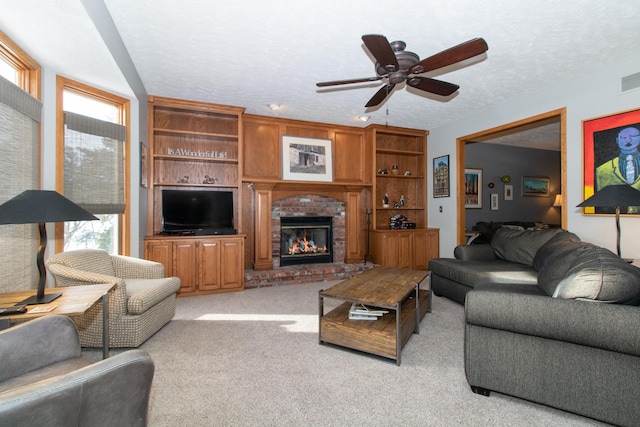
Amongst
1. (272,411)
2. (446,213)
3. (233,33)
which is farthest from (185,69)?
(446,213)

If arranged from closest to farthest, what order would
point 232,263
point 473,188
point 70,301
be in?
1. point 70,301
2. point 232,263
3. point 473,188

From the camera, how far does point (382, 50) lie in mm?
2070

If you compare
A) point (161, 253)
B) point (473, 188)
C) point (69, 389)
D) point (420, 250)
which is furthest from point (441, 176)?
point (69, 389)

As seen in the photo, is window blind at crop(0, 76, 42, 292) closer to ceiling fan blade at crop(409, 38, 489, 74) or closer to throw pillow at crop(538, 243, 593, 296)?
ceiling fan blade at crop(409, 38, 489, 74)

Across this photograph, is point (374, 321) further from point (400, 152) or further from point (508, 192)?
point (508, 192)

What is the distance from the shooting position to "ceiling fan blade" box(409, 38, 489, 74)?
197 centimetres

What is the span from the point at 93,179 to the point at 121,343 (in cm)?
164

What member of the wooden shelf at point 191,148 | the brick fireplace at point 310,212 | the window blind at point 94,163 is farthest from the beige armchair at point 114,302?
the brick fireplace at point 310,212

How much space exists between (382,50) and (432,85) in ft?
2.71

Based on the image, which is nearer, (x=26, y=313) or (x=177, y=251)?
(x=26, y=313)

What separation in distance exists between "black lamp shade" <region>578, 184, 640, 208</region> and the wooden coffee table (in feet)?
5.41

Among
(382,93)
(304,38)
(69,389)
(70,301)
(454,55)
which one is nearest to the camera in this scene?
(69,389)

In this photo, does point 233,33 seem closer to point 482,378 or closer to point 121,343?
point 121,343

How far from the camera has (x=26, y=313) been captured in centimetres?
155
